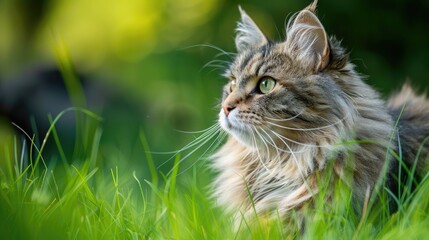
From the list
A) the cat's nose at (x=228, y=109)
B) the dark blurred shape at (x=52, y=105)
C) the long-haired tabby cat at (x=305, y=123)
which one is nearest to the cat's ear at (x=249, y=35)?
the long-haired tabby cat at (x=305, y=123)

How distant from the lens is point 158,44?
675cm

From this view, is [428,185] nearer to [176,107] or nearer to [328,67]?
[328,67]

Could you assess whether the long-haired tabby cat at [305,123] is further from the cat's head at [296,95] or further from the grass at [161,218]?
the grass at [161,218]

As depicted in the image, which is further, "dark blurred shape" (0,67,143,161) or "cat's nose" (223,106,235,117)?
"dark blurred shape" (0,67,143,161)

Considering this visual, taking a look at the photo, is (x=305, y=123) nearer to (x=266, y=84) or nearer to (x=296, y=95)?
(x=296, y=95)

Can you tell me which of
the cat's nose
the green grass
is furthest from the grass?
the cat's nose

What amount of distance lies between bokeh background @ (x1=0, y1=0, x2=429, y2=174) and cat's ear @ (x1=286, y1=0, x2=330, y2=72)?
74.7 inches

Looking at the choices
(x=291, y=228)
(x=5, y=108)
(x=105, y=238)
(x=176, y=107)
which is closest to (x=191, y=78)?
(x=176, y=107)

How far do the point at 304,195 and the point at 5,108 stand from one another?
4133 millimetres

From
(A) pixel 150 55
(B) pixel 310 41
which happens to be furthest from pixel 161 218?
(A) pixel 150 55

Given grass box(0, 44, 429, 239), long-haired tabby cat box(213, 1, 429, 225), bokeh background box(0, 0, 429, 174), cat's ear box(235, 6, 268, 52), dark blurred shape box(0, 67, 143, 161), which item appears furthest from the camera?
dark blurred shape box(0, 67, 143, 161)

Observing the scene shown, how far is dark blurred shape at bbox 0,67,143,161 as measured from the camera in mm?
6008

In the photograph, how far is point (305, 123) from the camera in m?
2.77

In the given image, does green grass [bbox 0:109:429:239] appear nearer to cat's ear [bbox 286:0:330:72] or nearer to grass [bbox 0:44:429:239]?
grass [bbox 0:44:429:239]
